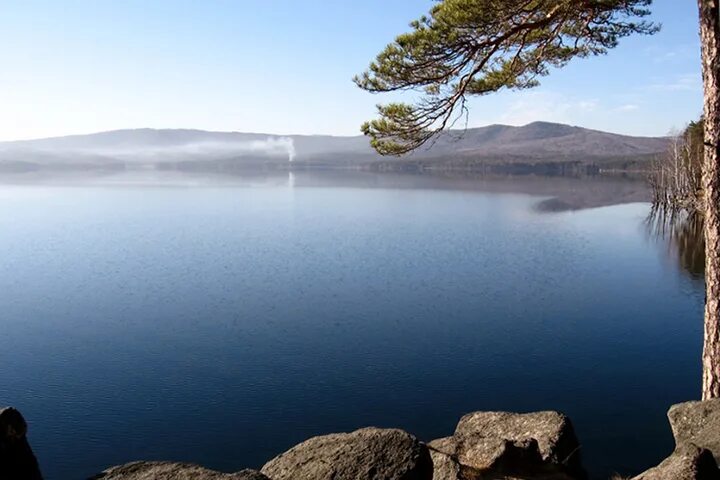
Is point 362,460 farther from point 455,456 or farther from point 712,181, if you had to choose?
point 712,181

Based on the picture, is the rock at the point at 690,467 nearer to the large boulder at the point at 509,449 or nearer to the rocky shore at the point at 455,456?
the rocky shore at the point at 455,456

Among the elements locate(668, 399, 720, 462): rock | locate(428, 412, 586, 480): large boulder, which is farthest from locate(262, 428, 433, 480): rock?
locate(668, 399, 720, 462): rock

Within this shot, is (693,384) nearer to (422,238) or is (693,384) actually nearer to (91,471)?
(91,471)

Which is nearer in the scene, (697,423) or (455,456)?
(455,456)

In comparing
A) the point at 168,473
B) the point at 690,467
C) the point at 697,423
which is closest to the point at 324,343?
the point at 697,423

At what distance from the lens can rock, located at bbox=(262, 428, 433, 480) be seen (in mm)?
8523

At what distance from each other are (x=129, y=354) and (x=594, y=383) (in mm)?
15940

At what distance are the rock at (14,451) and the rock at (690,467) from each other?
893cm

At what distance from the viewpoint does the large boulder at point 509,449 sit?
1057cm

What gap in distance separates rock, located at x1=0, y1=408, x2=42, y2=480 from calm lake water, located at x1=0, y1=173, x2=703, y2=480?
20.4ft

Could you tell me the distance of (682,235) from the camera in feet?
178

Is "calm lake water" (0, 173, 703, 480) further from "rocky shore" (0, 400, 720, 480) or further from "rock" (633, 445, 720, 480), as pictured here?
"rock" (633, 445, 720, 480)

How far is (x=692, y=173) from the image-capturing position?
A: 62062 millimetres

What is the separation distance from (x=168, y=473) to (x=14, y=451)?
2.20 m
